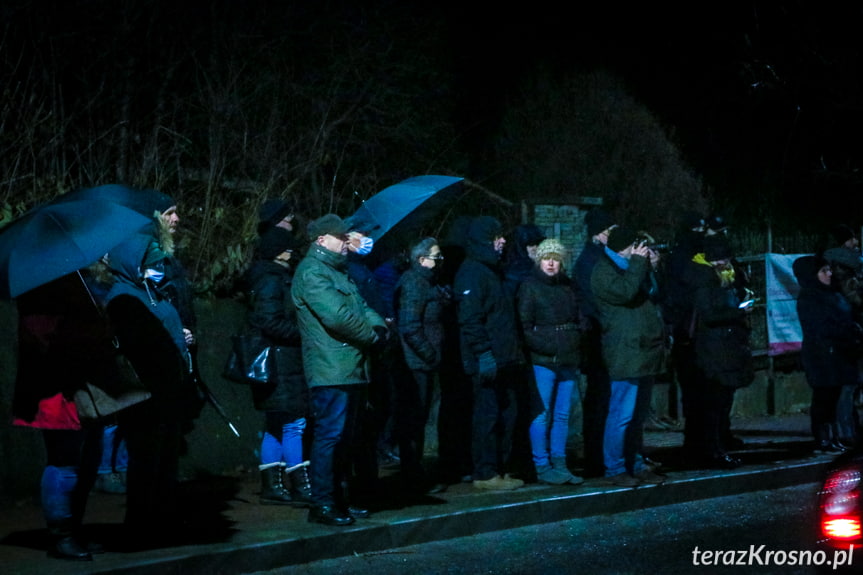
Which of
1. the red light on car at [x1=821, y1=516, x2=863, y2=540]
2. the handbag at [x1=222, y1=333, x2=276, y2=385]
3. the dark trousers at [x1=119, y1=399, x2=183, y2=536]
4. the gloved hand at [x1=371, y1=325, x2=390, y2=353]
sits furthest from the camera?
the handbag at [x1=222, y1=333, x2=276, y2=385]

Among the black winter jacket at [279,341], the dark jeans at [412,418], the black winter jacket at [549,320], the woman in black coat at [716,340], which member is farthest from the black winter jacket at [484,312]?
the woman in black coat at [716,340]

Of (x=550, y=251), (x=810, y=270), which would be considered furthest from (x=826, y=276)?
(x=550, y=251)

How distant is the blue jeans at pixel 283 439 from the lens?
932cm

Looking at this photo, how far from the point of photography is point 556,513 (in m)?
9.48

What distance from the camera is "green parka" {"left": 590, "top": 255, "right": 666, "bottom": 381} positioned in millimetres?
10094

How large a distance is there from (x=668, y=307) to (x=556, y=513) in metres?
3.09

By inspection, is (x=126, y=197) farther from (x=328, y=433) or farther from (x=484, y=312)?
(x=484, y=312)

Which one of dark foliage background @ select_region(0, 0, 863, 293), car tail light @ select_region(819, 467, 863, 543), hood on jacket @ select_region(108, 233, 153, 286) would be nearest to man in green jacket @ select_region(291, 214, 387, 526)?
hood on jacket @ select_region(108, 233, 153, 286)

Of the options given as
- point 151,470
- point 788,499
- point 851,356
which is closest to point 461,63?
point 851,356

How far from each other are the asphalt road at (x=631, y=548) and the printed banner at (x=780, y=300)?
691cm

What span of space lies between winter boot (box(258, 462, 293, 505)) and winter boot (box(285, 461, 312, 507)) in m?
0.06

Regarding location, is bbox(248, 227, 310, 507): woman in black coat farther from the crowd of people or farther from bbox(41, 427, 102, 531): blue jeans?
bbox(41, 427, 102, 531): blue jeans

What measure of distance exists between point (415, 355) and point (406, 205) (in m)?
1.15

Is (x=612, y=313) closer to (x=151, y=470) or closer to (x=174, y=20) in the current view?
(x=151, y=470)
